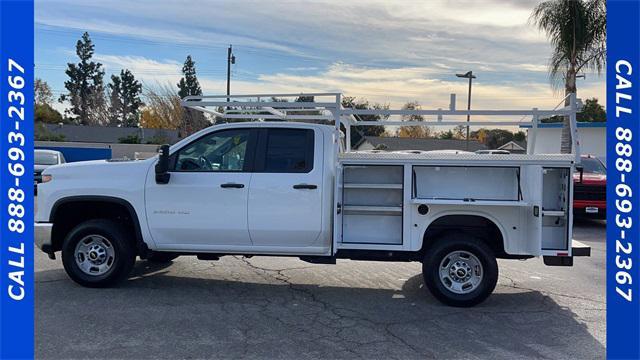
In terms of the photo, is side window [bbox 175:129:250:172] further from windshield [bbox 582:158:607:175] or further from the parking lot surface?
windshield [bbox 582:158:607:175]

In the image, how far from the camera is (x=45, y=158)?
18.8m

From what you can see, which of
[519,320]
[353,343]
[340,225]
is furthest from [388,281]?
[353,343]

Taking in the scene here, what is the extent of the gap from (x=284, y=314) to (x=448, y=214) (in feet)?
7.07

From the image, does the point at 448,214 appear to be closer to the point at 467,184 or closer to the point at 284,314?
the point at 467,184

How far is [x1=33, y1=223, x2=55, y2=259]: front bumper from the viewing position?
20.8 feet

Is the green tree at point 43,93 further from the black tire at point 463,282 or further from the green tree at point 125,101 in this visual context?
the black tire at point 463,282

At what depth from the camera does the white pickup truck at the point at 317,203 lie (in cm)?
589

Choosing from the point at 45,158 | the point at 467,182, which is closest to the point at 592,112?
the point at 45,158

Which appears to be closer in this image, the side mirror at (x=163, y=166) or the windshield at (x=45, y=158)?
the side mirror at (x=163, y=166)

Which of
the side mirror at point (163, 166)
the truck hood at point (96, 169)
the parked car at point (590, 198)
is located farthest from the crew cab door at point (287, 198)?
the parked car at point (590, 198)

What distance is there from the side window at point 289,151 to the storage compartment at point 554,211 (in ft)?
8.81

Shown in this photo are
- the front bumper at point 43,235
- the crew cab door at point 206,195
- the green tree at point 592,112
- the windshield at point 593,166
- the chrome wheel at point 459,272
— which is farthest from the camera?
the green tree at point 592,112

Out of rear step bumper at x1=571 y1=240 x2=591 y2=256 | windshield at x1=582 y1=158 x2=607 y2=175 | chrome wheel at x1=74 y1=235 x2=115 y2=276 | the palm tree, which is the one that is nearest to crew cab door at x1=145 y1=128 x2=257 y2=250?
chrome wheel at x1=74 y1=235 x2=115 y2=276

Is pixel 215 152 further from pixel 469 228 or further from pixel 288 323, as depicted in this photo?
pixel 469 228
